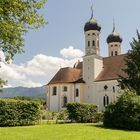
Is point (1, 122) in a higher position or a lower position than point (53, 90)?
lower

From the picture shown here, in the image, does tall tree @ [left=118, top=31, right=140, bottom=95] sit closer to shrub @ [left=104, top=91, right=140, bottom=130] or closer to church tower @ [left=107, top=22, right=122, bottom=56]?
shrub @ [left=104, top=91, right=140, bottom=130]

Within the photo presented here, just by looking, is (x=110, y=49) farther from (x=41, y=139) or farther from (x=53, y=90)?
(x=41, y=139)

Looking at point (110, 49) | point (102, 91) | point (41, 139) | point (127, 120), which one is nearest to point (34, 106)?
point (127, 120)

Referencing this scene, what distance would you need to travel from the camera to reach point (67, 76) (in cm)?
6719

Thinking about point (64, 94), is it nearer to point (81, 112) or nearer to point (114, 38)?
point (114, 38)

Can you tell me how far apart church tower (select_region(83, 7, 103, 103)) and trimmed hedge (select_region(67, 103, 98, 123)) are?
1130 inches

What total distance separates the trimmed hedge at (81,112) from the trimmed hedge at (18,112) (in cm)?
491

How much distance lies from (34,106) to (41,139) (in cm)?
1302

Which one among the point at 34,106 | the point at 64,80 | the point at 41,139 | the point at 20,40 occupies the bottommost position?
the point at 41,139

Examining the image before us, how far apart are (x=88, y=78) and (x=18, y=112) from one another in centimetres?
3794

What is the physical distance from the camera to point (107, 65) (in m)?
67.0

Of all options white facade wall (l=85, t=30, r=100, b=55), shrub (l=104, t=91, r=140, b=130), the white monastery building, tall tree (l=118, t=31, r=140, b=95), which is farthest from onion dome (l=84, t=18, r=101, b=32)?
shrub (l=104, t=91, r=140, b=130)

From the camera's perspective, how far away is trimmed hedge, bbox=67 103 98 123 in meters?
Result: 33.8

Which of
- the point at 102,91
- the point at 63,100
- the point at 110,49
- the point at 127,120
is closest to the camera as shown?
the point at 127,120
